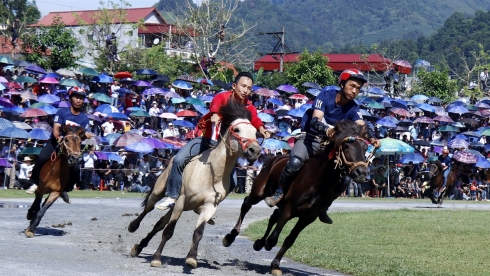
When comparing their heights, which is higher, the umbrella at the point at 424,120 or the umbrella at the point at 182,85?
the umbrella at the point at 182,85

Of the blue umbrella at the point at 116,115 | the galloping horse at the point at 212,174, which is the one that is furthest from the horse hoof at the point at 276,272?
the blue umbrella at the point at 116,115

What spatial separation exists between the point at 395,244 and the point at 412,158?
67.5ft

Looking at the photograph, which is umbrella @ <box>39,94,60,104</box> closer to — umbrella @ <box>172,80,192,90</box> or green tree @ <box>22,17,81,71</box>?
umbrella @ <box>172,80,192,90</box>

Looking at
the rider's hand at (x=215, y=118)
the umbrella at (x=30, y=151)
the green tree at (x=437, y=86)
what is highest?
the green tree at (x=437, y=86)

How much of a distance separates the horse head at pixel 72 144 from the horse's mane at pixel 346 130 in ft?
17.5

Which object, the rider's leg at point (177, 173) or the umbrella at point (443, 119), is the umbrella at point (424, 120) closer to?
the umbrella at point (443, 119)

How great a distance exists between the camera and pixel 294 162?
12.0m

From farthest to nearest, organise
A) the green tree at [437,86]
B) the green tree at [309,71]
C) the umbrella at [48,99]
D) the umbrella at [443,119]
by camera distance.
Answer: the green tree at [309,71] < the green tree at [437,86] < the umbrella at [443,119] < the umbrella at [48,99]

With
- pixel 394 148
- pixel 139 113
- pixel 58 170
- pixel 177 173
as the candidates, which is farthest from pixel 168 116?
pixel 177 173

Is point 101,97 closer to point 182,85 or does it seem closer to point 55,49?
point 182,85

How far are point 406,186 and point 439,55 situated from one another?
16663 centimetres

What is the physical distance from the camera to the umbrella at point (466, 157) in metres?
36.4

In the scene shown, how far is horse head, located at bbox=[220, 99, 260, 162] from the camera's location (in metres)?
10.8

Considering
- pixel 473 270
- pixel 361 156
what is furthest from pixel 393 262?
pixel 361 156
